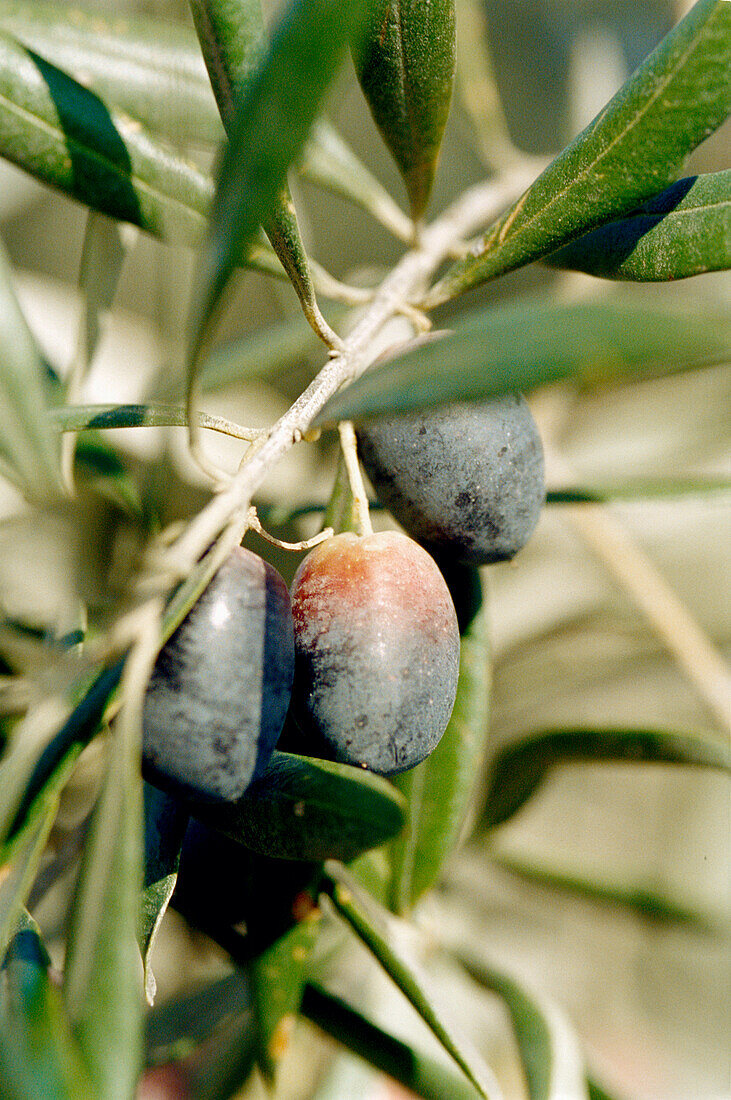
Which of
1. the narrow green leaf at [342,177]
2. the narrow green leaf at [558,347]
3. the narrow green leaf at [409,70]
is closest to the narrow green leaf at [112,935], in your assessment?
the narrow green leaf at [558,347]

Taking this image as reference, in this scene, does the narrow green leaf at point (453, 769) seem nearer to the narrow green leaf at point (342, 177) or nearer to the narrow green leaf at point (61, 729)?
the narrow green leaf at point (61, 729)

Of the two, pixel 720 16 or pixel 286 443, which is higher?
pixel 720 16

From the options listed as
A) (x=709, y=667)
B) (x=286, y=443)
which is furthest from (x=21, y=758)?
(x=709, y=667)

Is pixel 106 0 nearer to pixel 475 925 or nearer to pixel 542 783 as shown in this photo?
pixel 542 783

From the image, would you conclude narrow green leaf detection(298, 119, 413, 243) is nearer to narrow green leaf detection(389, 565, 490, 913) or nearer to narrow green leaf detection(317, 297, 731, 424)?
narrow green leaf detection(389, 565, 490, 913)

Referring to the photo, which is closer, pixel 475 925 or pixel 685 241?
pixel 685 241

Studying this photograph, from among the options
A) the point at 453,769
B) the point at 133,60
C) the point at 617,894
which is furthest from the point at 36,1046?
the point at 617,894
